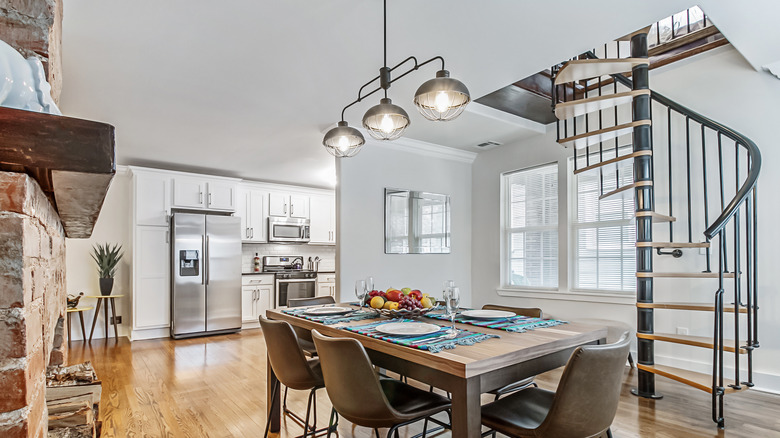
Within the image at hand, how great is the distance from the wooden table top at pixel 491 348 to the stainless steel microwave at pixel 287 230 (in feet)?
15.9

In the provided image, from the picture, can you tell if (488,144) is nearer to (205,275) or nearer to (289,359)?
(289,359)

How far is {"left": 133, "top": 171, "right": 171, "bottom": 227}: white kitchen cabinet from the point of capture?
18.1 ft

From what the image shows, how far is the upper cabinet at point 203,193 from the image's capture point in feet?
19.1

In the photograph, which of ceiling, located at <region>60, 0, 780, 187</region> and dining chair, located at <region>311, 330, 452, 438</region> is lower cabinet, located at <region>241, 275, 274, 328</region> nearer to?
ceiling, located at <region>60, 0, 780, 187</region>

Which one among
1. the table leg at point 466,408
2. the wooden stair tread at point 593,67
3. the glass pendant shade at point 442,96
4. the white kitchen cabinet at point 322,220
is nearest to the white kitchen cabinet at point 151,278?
the white kitchen cabinet at point 322,220

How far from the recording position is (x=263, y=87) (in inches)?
126

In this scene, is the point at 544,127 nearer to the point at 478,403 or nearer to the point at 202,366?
the point at 478,403

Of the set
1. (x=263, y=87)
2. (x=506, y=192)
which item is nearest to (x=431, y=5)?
(x=263, y=87)

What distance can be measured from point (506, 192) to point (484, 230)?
52 centimetres

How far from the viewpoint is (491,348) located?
1.59 m

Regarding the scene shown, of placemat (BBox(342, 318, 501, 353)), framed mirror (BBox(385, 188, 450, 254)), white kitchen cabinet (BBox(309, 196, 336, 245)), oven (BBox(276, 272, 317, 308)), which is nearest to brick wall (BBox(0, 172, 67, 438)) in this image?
placemat (BBox(342, 318, 501, 353))

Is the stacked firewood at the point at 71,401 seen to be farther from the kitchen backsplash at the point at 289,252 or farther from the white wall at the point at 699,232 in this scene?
the kitchen backsplash at the point at 289,252

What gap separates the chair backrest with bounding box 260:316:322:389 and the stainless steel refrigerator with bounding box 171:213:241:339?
3.93 meters

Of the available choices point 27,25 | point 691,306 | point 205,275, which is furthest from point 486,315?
point 205,275
